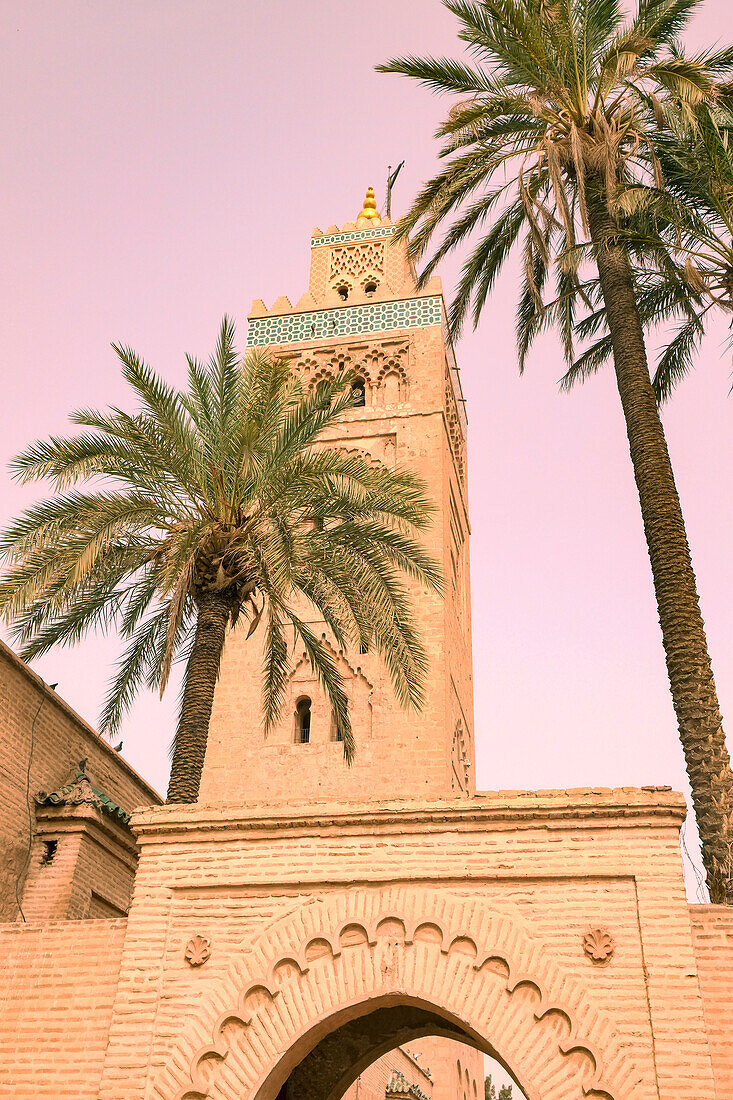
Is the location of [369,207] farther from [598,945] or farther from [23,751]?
[598,945]

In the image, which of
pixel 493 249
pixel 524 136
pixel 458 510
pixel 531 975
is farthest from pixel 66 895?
pixel 458 510

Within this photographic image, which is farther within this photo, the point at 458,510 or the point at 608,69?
the point at 458,510

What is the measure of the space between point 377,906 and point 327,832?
1.93 feet

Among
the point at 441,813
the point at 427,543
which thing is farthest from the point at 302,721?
the point at 441,813

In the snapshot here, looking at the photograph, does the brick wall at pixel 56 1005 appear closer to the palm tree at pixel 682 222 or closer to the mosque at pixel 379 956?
the mosque at pixel 379 956

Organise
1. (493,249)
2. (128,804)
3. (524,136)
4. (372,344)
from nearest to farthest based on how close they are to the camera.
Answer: (524,136) → (493,249) → (128,804) → (372,344)

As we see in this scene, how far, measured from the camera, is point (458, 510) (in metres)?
21.2

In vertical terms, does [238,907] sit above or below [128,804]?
below

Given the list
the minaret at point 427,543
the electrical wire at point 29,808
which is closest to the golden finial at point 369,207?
the minaret at point 427,543

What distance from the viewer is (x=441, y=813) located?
23.2 ft

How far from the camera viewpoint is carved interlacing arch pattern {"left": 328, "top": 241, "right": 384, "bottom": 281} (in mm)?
21594

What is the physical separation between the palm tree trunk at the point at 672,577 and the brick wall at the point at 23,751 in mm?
6213

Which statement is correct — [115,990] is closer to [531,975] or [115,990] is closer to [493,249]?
[531,975]

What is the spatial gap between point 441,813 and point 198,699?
3.31 m
